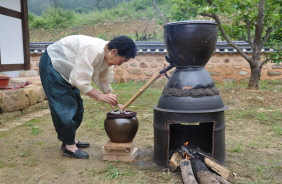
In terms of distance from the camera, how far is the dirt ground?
3.06 metres

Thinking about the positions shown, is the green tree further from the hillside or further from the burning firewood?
the hillside

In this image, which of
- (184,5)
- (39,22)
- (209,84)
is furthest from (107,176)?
(39,22)

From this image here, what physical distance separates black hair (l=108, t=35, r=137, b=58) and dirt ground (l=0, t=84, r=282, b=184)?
123 cm

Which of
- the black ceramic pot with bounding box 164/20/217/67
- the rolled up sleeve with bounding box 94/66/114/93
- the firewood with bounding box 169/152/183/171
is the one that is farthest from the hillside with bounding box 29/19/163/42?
the firewood with bounding box 169/152/183/171

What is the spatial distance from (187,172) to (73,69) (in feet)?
5.19

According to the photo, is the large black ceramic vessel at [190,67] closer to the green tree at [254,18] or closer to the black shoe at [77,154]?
the black shoe at [77,154]

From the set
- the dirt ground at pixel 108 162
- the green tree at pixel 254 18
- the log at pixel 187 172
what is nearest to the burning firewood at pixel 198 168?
the log at pixel 187 172

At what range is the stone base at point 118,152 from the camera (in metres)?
3.49

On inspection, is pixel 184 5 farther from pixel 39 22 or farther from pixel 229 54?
pixel 39 22

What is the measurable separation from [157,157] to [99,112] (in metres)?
3.28

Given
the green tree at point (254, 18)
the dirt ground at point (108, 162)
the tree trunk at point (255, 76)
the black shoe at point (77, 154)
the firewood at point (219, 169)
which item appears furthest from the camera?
the tree trunk at point (255, 76)

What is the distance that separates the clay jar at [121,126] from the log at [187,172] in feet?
2.43

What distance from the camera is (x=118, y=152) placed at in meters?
3.54

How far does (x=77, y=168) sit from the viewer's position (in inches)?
131
